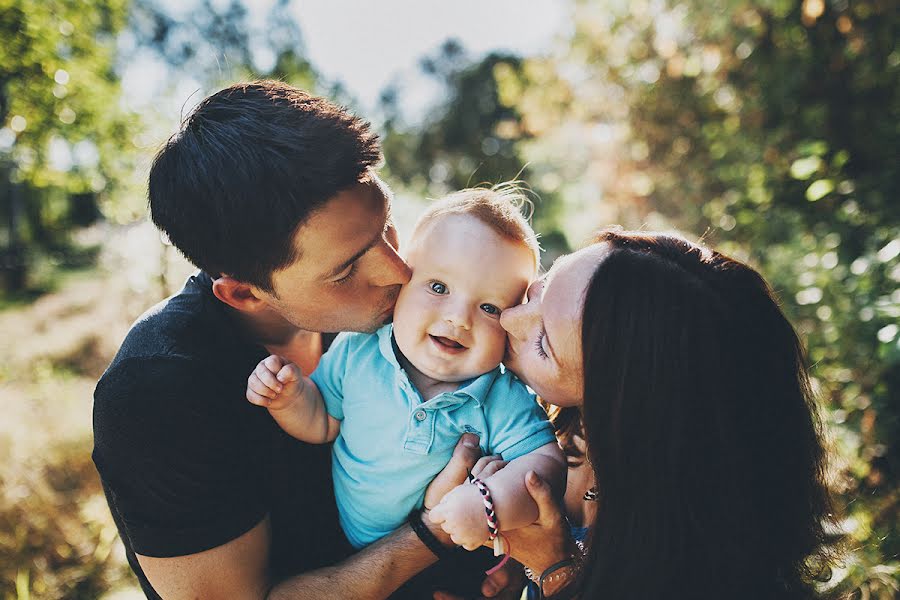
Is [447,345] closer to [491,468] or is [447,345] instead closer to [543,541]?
[491,468]

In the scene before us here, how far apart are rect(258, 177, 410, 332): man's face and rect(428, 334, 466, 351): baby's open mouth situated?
0.76ft

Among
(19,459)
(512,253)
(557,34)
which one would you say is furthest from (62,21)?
(512,253)

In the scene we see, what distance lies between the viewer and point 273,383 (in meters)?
1.84

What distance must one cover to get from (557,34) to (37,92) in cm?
625

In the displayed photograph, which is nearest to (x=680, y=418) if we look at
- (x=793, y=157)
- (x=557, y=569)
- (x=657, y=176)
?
(x=557, y=569)

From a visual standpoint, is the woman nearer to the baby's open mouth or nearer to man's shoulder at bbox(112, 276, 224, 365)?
the baby's open mouth

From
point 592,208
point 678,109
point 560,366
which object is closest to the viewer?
point 560,366

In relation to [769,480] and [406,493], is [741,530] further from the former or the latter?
[406,493]

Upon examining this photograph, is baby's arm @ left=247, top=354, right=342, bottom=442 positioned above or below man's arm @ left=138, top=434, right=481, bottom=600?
above

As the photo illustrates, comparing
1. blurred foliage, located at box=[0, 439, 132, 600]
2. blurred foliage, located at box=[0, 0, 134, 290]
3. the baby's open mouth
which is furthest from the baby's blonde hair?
blurred foliage, located at box=[0, 0, 134, 290]

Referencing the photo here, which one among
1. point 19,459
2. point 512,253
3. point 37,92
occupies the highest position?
point 37,92

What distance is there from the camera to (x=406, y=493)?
2.02 m

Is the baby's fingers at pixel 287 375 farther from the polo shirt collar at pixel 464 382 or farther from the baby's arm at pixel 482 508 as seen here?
the baby's arm at pixel 482 508

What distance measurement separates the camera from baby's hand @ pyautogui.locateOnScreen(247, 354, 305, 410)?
6.06 ft
